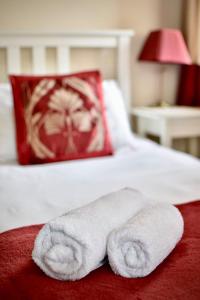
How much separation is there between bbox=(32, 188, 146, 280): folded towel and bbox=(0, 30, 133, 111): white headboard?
1.58 m

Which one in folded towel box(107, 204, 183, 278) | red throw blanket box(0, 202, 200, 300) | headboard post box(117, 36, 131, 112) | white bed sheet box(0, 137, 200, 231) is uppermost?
headboard post box(117, 36, 131, 112)

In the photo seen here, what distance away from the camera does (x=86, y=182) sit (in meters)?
1.49

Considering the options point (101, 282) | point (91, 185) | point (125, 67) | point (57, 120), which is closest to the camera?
point (101, 282)

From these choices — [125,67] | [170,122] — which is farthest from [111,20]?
[170,122]

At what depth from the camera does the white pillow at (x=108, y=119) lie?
183cm

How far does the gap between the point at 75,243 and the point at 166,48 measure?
1.92 m

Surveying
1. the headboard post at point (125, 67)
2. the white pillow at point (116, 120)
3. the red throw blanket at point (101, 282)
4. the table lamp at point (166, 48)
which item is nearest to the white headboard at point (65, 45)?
the headboard post at point (125, 67)

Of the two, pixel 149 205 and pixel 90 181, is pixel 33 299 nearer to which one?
pixel 149 205

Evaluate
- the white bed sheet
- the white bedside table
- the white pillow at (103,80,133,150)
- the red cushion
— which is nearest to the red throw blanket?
the white bed sheet

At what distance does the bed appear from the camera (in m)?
0.73

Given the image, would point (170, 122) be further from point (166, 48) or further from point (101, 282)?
point (101, 282)

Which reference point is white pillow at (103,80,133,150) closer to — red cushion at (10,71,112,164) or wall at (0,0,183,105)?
red cushion at (10,71,112,164)

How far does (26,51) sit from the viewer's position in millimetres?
2330

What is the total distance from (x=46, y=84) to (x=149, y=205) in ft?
3.54
